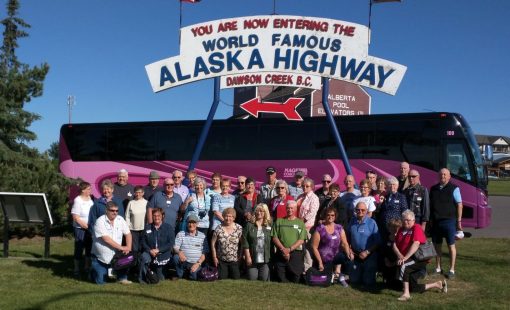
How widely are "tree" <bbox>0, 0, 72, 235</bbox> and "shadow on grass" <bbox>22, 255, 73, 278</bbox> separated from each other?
3.94 meters

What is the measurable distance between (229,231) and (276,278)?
1040 mm

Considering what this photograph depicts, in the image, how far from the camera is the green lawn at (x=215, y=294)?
6430 millimetres

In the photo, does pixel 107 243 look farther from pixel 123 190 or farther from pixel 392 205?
pixel 392 205

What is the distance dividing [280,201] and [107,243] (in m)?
2.76

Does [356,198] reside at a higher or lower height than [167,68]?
lower

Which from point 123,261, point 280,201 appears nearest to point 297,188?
point 280,201

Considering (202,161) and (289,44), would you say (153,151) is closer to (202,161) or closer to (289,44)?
(202,161)

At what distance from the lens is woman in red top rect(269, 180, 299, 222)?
8305 mm

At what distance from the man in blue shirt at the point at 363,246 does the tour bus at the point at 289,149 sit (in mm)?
7177

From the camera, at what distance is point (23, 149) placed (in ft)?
45.6

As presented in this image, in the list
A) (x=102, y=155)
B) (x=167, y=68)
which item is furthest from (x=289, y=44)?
(x=102, y=155)

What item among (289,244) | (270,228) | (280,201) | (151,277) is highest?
(280,201)

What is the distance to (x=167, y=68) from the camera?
11.5 m

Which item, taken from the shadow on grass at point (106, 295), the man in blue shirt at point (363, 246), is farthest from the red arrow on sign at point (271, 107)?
the shadow on grass at point (106, 295)
